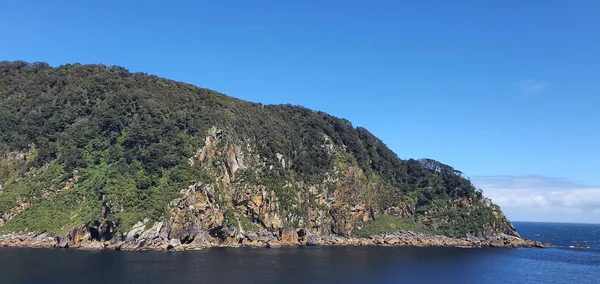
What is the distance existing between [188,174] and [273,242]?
28996mm

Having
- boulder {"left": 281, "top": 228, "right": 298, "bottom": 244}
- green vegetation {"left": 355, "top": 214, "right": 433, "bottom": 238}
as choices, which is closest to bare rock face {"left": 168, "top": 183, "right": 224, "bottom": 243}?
boulder {"left": 281, "top": 228, "right": 298, "bottom": 244}

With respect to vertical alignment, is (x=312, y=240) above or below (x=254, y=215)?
below

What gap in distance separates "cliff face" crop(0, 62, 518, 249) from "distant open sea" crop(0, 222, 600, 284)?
389 inches

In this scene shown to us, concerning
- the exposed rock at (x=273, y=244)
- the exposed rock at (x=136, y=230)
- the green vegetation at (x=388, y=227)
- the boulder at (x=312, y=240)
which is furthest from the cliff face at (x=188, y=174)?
the exposed rock at (x=273, y=244)

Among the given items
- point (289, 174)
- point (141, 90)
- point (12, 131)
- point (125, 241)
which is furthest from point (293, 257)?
point (12, 131)

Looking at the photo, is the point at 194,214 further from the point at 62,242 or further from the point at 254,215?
the point at 62,242

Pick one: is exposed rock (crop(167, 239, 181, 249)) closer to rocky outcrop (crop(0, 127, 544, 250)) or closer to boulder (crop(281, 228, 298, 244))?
rocky outcrop (crop(0, 127, 544, 250))

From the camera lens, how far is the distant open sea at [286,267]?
68.6 meters

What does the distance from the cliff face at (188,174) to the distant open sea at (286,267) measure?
9.87 metres

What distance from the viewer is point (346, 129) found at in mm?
169375

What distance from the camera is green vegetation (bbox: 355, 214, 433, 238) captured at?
142250 mm

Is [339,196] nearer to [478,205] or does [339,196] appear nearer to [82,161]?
[478,205]

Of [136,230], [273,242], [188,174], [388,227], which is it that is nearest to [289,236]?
[273,242]

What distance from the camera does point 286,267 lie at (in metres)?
83.8
